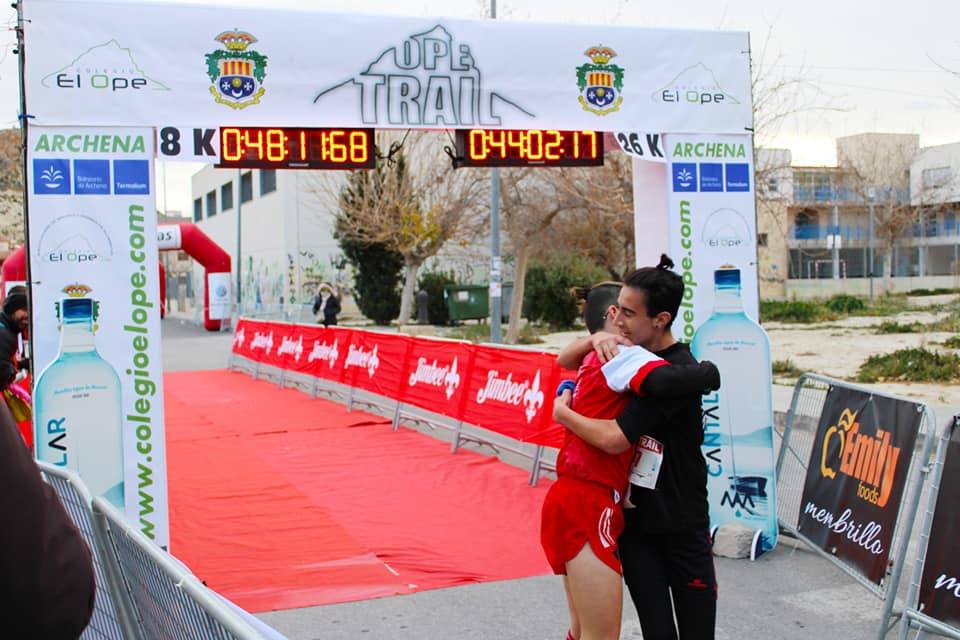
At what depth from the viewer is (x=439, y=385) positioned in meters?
Answer: 11.9

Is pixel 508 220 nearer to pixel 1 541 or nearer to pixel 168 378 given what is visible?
pixel 168 378

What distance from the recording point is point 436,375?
12.0m

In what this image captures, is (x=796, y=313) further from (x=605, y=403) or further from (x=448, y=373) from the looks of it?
(x=605, y=403)

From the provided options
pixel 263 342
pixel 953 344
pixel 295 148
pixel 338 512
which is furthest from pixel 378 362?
pixel 953 344

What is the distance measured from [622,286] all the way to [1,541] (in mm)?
2574

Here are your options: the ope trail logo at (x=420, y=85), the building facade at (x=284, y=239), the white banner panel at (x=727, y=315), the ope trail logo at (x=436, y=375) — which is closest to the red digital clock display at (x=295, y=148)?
the ope trail logo at (x=420, y=85)

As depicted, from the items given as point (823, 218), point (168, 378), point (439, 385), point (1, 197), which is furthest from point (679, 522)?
point (823, 218)

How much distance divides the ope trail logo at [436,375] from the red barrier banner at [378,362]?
40cm

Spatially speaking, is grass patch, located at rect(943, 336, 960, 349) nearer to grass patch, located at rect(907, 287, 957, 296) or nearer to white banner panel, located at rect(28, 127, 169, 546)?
white banner panel, located at rect(28, 127, 169, 546)

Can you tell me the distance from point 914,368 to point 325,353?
9888mm

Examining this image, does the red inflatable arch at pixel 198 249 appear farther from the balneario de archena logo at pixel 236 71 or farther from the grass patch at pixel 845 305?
the balneario de archena logo at pixel 236 71

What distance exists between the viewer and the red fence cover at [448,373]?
31.7 feet

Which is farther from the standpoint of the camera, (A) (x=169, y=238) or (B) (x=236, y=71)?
(A) (x=169, y=238)

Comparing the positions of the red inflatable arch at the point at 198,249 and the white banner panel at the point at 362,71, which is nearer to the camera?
the white banner panel at the point at 362,71
